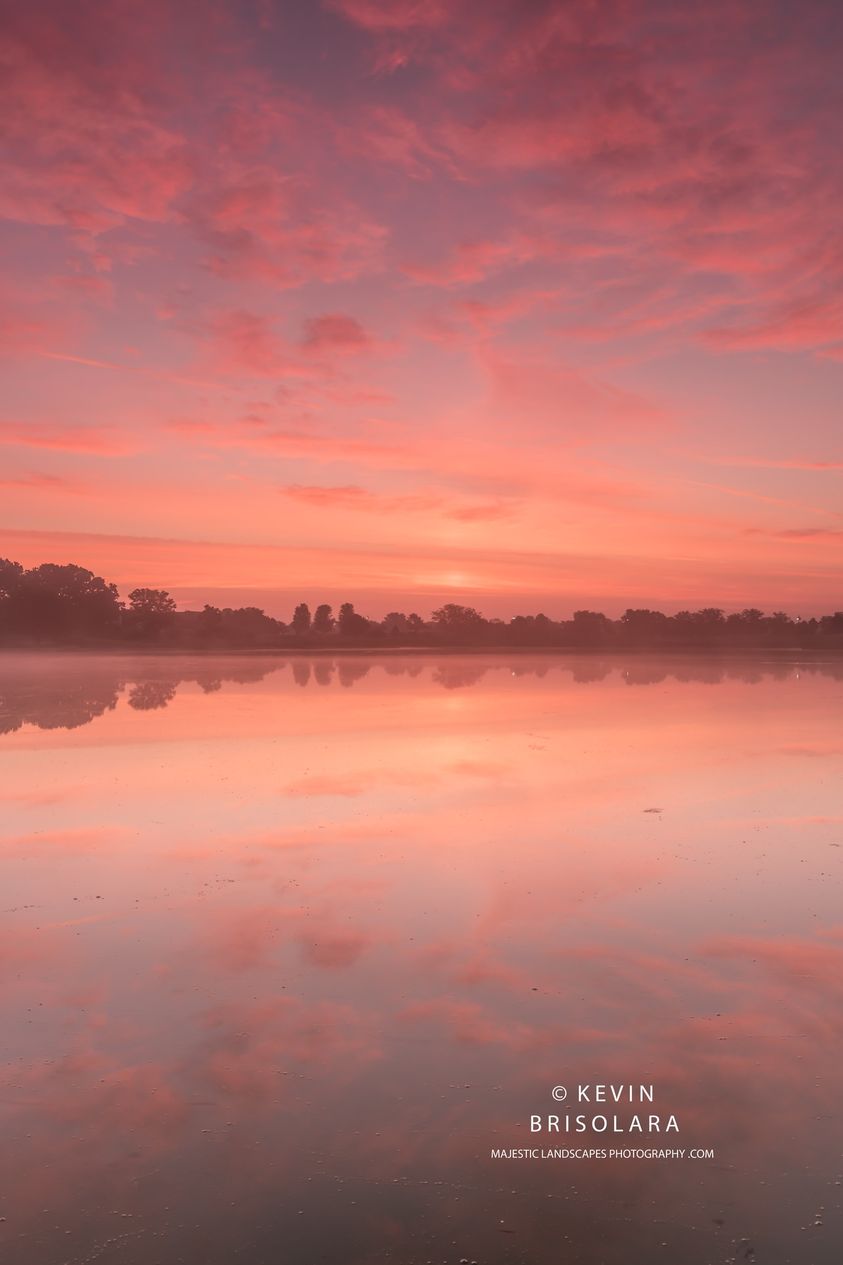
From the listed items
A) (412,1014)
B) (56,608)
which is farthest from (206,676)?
(56,608)

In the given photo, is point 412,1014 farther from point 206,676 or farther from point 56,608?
point 56,608

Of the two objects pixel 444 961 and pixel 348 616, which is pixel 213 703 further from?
pixel 348 616

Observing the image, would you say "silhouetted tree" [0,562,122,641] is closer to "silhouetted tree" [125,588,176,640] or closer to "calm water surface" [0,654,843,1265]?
"silhouetted tree" [125,588,176,640]

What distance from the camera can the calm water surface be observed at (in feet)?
17.0

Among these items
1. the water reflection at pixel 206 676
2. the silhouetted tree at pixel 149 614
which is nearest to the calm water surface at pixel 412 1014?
the water reflection at pixel 206 676

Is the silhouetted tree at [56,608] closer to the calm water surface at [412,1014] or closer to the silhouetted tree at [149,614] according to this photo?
the silhouetted tree at [149,614]

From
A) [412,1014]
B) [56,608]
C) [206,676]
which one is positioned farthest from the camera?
[56,608]

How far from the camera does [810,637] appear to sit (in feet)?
453

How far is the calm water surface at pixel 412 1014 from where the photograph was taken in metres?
5.18

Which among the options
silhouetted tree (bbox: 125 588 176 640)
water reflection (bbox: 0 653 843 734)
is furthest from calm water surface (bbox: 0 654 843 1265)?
silhouetted tree (bbox: 125 588 176 640)

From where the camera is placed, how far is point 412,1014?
294 inches

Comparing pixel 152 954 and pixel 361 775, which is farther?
pixel 361 775

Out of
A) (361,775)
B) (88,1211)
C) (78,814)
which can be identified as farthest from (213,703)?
(88,1211)

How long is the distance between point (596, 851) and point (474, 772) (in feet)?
20.6
